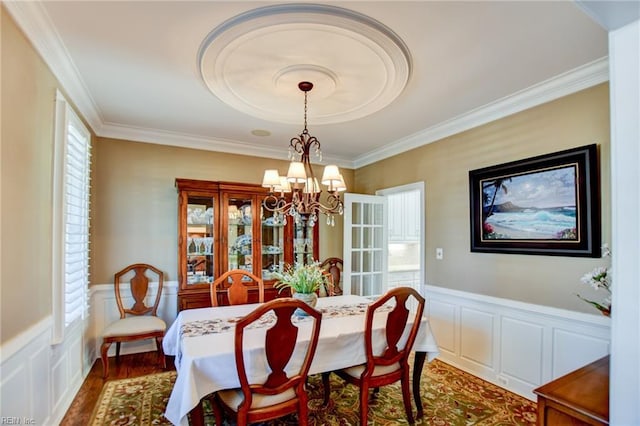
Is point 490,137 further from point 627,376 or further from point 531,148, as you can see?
point 627,376

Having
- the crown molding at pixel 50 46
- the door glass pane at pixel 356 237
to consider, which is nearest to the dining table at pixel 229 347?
the door glass pane at pixel 356 237

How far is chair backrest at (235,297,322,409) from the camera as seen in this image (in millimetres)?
1740

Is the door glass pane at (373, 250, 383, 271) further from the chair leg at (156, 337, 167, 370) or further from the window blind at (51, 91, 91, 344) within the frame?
the window blind at (51, 91, 91, 344)

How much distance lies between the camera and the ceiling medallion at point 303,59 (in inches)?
74.6

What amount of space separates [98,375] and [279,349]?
249cm

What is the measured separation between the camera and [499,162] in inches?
123

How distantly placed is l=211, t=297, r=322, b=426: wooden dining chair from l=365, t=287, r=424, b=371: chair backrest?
1.39 feet

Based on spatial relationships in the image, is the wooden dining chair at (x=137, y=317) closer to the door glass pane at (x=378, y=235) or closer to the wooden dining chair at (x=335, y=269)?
the wooden dining chair at (x=335, y=269)

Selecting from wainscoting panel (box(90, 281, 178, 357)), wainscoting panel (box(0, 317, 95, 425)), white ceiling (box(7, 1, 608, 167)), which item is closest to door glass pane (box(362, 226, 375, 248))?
white ceiling (box(7, 1, 608, 167))

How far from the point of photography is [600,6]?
110cm

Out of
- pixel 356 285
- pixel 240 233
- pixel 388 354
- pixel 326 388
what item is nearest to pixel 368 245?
pixel 356 285

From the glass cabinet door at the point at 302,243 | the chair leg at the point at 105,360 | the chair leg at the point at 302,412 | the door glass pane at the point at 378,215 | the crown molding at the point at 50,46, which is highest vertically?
the crown molding at the point at 50,46

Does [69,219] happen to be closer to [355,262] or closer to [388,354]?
[388,354]

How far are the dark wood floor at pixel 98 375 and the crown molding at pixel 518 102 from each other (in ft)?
12.2
